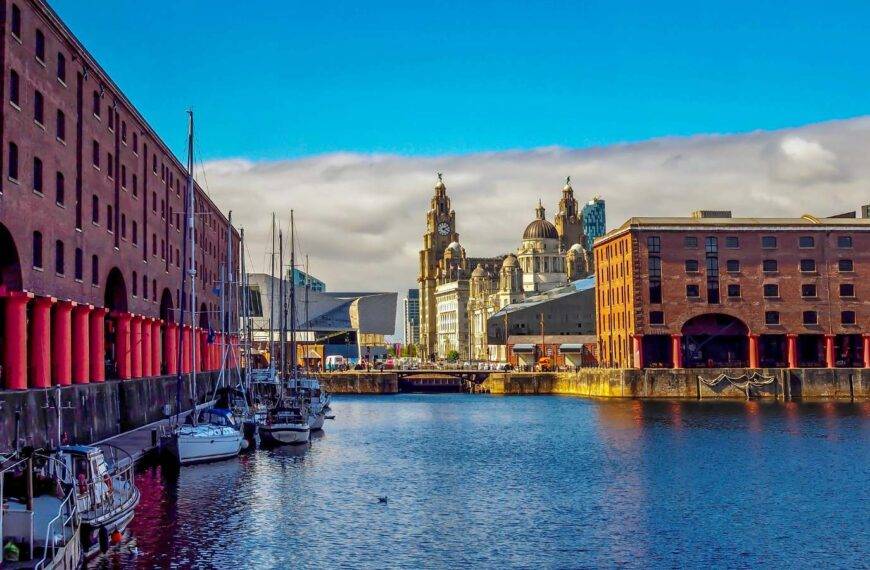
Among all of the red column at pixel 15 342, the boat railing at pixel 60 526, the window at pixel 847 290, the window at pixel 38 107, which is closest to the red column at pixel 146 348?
the window at pixel 38 107

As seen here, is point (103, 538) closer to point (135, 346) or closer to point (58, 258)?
point (58, 258)

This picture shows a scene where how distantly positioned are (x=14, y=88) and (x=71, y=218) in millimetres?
11291

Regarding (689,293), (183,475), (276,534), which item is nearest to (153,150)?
(183,475)

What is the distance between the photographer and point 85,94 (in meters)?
63.8

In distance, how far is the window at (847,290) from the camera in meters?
122

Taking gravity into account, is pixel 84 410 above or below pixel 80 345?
below

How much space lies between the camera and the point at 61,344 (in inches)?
2192

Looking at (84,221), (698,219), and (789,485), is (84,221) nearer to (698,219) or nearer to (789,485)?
(789,485)

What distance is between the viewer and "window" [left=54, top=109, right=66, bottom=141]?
57844mm

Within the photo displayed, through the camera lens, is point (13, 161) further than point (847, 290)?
No

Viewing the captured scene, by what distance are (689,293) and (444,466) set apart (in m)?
64.8

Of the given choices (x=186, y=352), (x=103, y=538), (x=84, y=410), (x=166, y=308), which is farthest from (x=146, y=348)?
(x=103, y=538)

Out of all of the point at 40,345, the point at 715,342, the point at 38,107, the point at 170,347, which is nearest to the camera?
the point at 40,345

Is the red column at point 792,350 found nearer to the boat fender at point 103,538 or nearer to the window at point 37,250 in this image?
the window at point 37,250
